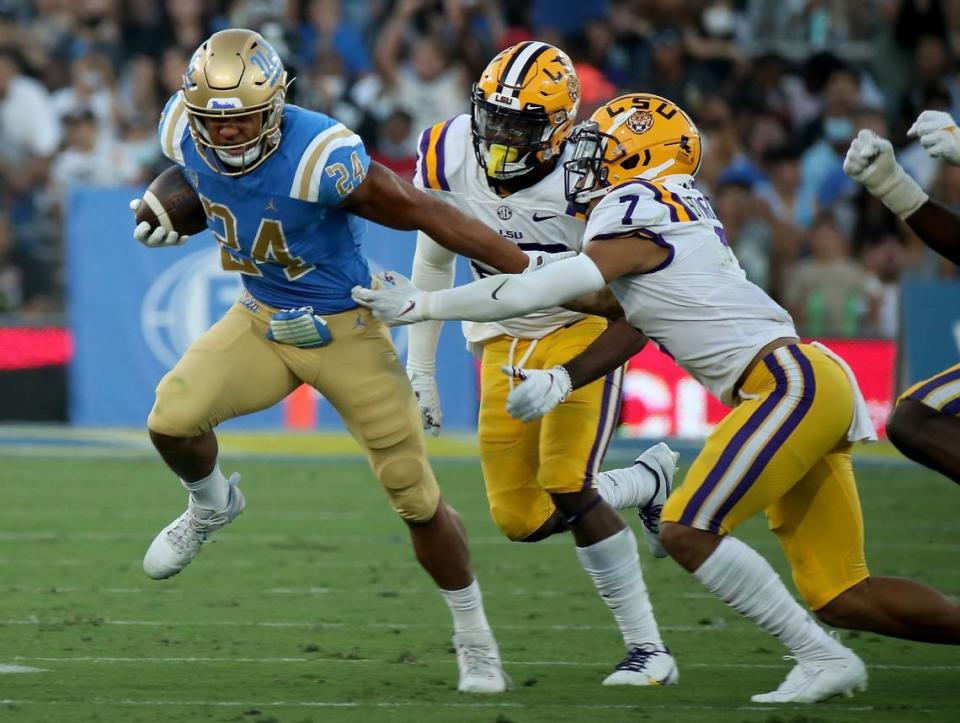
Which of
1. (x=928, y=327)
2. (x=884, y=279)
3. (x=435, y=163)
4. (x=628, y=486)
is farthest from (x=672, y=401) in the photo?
(x=435, y=163)

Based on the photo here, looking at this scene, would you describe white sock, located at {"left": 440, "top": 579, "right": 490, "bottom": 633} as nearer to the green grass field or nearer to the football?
the green grass field

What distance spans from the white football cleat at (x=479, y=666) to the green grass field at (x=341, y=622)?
6cm

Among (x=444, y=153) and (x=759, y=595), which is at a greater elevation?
(x=444, y=153)

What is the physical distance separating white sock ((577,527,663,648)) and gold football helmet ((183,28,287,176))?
1.55 metres

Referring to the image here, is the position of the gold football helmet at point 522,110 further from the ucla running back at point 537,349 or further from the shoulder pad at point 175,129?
the shoulder pad at point 175,129

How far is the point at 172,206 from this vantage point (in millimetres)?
4926

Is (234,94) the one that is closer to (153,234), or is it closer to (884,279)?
(153,234)

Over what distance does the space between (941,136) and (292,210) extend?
1844 mm

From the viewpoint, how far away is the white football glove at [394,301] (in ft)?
15.1

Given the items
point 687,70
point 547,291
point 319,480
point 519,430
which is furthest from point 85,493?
point 687,70

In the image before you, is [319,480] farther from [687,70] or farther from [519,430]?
[687,70]

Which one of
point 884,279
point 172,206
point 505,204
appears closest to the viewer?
point 172,206

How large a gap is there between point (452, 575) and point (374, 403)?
0.56 m

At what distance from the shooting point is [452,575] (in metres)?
4.83
